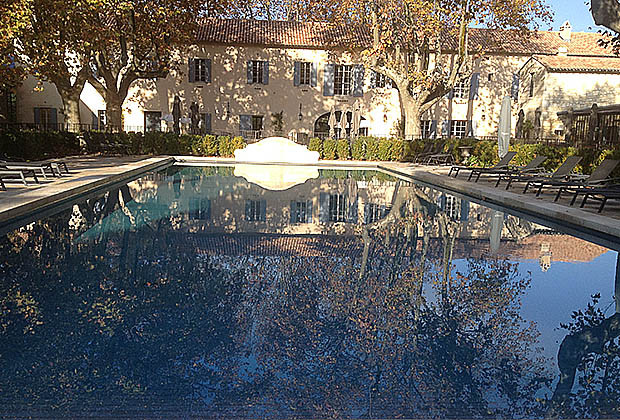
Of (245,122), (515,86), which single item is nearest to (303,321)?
(245,122)

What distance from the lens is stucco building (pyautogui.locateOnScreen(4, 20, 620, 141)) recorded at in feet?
96.9

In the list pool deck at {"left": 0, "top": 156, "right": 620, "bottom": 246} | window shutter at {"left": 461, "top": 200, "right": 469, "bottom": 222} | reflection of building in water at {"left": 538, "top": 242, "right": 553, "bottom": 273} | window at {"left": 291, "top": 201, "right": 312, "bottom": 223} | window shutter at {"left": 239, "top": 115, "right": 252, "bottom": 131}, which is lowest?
reflection of building in water at {"left": 538, "top": 242, "right": 553, "bottom": 273}

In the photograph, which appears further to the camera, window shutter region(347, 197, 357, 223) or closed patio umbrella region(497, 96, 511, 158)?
closed patio umbrella region(497, 96, 511, 158)

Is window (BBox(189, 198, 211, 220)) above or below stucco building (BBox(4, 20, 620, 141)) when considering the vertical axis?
below

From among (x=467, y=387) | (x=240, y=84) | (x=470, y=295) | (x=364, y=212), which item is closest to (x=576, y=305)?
(x=470, y=295)

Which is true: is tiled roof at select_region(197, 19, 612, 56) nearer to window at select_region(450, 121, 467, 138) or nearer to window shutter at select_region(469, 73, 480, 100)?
window shutter at select_region(469, 73, 480, 100)

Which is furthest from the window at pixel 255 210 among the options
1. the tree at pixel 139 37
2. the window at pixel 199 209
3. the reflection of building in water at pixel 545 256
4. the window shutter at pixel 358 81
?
the window shutter at pixel 358 81

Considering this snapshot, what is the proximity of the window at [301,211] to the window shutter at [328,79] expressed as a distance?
19.8m

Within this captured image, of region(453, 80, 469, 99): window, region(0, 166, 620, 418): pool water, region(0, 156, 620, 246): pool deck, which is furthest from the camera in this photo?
region(453, 80, 469, 99): window

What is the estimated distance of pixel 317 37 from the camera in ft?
99.7

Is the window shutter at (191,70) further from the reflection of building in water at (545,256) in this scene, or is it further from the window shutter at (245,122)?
the reflection of building in water at (545,256)

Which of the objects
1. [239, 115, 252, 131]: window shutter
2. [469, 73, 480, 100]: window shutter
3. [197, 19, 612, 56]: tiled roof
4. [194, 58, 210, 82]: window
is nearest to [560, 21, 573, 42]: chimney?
[197, 19, 612, 56]: tiled roof

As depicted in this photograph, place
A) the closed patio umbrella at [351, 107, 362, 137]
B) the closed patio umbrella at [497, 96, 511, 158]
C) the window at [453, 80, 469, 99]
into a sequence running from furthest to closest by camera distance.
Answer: the window at [453, 80, 469, 99] → the closed patio umbrella at [351, 107, 362, 137] → the closed patio umbrella at [497, 96, 511, 158]

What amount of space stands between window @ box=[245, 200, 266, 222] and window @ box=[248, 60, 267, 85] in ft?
65.2
